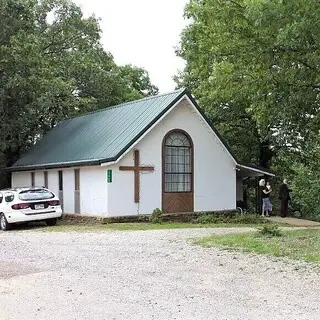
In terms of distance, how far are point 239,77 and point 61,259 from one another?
32.7 ft

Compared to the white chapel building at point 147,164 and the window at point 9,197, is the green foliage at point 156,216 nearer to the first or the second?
the white chapel building at point 147,164

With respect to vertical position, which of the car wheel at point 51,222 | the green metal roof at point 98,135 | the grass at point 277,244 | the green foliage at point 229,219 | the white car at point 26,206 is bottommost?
the green foliage at point 229,219

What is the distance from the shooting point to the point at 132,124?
24.0 meters

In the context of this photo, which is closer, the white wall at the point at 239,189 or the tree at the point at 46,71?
the tree at the point at 46,71

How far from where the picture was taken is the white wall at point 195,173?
73.8ft

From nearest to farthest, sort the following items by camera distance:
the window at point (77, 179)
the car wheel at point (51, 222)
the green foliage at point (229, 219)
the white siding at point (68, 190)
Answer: the car wheel at point (51, 222) < the green foliage at point (229, 219) < the window at point (77, 179) < the white siding at point (68, 190)

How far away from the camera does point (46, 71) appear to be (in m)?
30.3

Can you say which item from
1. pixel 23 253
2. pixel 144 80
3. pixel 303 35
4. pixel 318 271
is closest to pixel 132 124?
pixel 303 35

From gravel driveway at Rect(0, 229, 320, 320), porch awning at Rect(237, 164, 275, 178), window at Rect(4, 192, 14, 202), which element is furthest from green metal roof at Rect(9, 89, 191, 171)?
gravel driveway at Rect(0, 229, 320, 320)

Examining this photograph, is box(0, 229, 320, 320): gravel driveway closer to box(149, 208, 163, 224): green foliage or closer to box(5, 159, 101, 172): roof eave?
box(149, 208, 163, 224): green foliage

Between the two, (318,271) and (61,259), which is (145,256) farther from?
(318,271)

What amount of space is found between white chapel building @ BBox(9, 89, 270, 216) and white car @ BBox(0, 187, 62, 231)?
2.49 meters

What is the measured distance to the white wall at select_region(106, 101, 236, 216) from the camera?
22484 millimetres

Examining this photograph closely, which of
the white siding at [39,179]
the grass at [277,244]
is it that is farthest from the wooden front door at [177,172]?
the grass at [277,244]
